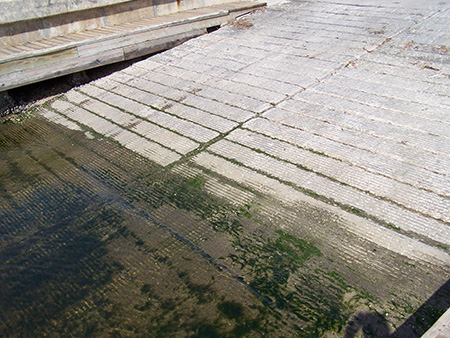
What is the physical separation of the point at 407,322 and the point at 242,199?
1.65 m

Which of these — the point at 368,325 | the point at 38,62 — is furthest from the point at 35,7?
the point at 368,325

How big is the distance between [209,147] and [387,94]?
7.53 feet

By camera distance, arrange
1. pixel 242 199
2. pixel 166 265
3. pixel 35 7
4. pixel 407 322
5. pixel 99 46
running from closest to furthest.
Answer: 1. pixel 407 322
2. pixel 166 265
3. pixel 242 199
4. pixel 35 7
5. pixel 99 46

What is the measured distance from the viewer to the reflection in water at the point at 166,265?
2613 millimetres

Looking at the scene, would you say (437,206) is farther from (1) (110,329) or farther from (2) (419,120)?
(1) (110,329)

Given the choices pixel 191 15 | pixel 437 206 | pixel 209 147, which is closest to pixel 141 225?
pixel 209 147

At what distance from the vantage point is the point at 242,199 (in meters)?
3.65

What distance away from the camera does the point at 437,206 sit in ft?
10.7

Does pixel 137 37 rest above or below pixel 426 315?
above

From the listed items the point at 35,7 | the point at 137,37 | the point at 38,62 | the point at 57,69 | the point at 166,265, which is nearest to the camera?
the point at 166,265

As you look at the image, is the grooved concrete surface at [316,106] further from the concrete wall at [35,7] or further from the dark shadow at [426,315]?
the concrete wall at [35,7]

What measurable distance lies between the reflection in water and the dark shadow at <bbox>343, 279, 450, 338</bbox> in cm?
1

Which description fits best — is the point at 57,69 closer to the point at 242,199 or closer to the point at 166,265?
the point at 242,199

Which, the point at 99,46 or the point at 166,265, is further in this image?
the point at 99,46
